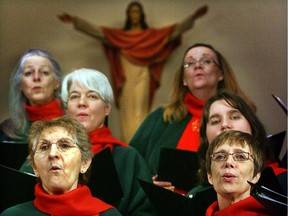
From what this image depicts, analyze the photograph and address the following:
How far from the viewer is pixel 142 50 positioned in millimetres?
7270

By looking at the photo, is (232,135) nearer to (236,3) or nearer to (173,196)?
(173,196)

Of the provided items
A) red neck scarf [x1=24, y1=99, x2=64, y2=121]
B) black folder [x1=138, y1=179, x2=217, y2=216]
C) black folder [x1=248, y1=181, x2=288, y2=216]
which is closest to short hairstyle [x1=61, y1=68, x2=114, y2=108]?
red neck scarf [x1=24, y1=99, x2=64, y2=121]

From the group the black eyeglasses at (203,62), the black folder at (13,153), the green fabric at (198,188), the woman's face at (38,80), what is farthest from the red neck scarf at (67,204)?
the black eyeglasses at (203,62)

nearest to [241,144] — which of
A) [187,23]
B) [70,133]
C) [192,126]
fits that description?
[70,133]

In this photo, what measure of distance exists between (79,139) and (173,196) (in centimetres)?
49

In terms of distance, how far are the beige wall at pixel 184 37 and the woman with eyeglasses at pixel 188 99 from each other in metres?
1.93

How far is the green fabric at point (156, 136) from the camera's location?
187 inches

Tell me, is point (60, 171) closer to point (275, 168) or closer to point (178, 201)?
point (178, 201)

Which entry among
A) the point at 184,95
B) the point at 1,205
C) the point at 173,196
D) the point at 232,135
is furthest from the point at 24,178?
the point at 184,95

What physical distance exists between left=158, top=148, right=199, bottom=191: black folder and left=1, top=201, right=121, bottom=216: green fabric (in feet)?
2.22

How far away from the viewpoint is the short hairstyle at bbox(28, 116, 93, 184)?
3.49 metres

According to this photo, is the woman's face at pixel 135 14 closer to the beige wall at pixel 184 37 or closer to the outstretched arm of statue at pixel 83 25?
the beige wall at pixel 184 37

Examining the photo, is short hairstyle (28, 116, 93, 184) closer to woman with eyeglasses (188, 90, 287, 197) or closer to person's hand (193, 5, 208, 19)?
woman with eyeglasses (188, 90, 287, 197)

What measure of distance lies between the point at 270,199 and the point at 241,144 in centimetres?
36
